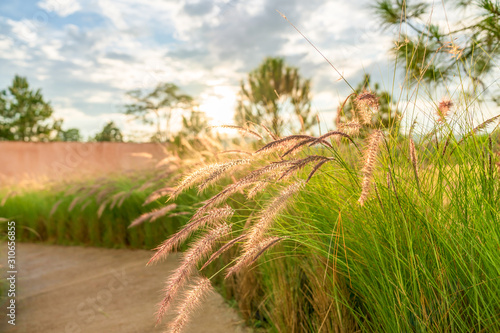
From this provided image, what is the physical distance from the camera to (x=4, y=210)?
7020 millimetres

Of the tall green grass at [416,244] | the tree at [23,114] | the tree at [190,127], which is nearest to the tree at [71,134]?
the tree at [23,114]

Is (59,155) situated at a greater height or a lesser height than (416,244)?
greater

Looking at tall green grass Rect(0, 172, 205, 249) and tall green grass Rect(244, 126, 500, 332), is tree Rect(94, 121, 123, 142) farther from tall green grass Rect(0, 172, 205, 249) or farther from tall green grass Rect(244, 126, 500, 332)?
tall green grass Rect(244, 126, 500, 332)

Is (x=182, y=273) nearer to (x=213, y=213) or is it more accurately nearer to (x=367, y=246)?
(x=213, y=213)

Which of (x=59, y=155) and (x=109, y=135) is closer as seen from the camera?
(x=59, y=155)

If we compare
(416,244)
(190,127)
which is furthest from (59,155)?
(416,244)

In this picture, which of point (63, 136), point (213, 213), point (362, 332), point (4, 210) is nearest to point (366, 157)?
point (213, 213)

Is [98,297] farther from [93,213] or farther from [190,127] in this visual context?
[190,127]

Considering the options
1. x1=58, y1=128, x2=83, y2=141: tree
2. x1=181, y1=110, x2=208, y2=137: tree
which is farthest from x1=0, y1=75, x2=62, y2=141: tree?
x1=181, y1=110, x2=208, y2=137: tree

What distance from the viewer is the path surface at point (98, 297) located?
108 inches

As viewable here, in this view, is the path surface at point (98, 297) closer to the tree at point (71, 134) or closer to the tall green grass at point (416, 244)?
the tall green grass at point (416, 244)

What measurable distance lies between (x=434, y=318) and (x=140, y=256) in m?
3.82

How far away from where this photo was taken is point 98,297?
340cm

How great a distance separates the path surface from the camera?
9.00 ft
